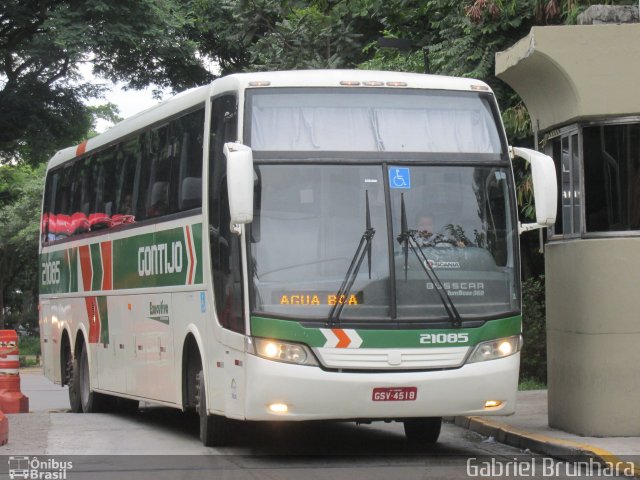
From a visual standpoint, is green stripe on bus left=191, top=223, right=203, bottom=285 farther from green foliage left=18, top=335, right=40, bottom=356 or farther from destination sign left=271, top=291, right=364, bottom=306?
green foliage left=18, top=335, right=40, bottom=356

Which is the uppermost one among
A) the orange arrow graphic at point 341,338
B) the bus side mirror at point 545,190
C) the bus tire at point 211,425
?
the bus side mirror at point 545,190

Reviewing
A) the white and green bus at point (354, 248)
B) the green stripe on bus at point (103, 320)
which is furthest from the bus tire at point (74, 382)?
the white and green bus at point (354, 248)

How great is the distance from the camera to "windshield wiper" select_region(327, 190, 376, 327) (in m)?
10.8

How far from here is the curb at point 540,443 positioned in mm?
11070

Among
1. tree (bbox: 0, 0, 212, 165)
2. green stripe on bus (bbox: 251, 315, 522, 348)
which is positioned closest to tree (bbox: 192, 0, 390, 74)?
tree (bbox: 0, 0, 212, 165)

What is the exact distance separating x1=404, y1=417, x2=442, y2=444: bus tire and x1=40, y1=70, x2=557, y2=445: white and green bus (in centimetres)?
166

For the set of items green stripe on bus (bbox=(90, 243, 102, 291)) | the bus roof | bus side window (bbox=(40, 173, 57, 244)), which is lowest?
green stripe on bus (bbox=(90, 243, 102, 291))

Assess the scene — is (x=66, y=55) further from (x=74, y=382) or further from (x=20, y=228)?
(x=20, y=228)

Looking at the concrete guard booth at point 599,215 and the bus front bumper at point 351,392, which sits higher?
the concrete guard booth at point 599,215

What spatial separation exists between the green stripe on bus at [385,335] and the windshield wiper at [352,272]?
155 millimetres

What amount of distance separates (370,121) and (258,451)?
11.2 ft

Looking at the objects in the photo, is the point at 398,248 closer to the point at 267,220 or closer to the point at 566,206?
the point at 267,220

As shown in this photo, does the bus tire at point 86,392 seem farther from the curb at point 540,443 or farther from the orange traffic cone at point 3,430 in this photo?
the orange traffic cone at point 3,430

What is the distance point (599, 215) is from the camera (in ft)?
41.8
